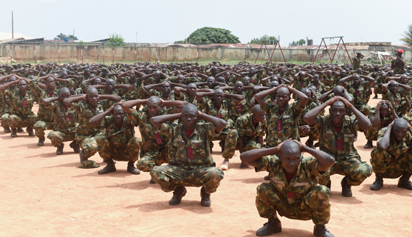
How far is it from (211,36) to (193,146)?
74846 millimetres

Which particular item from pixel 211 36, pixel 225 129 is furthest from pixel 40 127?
pixel 211 36

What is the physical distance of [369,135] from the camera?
11.5 meters

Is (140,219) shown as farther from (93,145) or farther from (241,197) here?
(93,145)

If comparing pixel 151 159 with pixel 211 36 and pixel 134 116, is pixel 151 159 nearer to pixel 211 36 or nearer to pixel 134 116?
pixel 134 116

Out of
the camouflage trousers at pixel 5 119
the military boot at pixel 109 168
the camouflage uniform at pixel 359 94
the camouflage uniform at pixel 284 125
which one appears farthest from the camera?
the camouflage uniform at pixel 359 94

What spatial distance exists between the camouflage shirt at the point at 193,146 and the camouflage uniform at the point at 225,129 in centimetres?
263

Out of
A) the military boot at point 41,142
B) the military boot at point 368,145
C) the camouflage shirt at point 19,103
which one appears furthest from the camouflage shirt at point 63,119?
the military boot at point 368,145

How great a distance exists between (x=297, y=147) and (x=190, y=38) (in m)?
80.4

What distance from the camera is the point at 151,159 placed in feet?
26.7

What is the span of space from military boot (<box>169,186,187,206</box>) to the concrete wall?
39206mm

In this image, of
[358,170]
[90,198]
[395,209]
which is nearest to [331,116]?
[358,170]

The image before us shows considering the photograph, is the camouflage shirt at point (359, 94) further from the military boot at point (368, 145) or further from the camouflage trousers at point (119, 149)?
the camouflage trousers at point (119, 149)

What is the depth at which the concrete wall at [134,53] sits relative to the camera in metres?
44.8

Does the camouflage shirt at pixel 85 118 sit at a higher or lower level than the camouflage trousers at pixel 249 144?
higher
